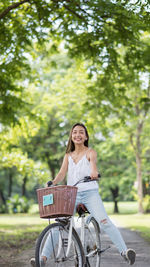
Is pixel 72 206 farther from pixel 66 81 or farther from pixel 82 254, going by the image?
pixel 66 81

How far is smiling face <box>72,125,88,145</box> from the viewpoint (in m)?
4.98

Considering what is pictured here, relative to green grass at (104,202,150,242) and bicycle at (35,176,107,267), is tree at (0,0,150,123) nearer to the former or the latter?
bicycle at (35,176,107,267)

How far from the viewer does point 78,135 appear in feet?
16.4

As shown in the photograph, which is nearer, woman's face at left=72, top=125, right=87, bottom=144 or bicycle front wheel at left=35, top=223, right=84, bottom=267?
bicycle front wheel at left=35, top=223, right=84, bottom=267

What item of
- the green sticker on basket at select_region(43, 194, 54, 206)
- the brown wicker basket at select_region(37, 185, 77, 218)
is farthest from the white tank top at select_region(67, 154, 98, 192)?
the green sticker on basket at select_region(43, 194, 54, 206)

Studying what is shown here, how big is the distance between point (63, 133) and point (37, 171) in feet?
57.8

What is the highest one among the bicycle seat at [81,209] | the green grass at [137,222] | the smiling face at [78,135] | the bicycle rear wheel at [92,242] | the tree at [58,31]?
the tree at [58,31]

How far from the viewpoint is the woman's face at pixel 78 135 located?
4977mm

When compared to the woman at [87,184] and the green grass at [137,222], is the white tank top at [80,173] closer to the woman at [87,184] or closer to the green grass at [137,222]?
the woman at [87,184]

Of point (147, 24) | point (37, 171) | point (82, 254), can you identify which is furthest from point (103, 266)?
point (37, 171)

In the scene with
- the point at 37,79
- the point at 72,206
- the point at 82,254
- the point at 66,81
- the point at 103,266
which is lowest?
the point at 103,266

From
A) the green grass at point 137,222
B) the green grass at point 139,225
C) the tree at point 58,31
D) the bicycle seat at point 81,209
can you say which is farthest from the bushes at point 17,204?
the bicycle seat at point 81,209

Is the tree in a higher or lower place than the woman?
higher

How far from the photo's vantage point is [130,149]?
2841cm
